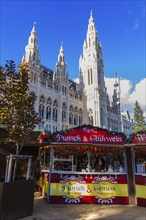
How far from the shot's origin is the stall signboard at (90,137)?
9938 millimetres

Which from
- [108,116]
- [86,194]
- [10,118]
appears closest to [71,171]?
[86,194]

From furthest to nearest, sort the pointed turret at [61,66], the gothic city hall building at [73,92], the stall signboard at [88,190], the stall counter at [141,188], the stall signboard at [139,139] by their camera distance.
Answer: the pointed turret at [61,66]
the gothic city hall building at [73,92]
the stall signboard at [139,139]
the stall signboard at [88,190]
the stall counter at [141,188]

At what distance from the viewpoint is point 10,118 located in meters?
7.68

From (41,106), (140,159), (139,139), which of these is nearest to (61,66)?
(41,106)

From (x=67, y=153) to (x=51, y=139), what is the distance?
1566 millimetres

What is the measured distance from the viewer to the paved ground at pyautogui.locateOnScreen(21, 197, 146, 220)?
7056 millimetres

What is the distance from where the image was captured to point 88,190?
9617 mm

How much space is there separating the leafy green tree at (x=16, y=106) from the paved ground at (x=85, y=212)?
105 inches

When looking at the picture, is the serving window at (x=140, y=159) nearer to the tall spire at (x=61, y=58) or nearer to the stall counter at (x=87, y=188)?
the stall counter at (x=87, y=188)

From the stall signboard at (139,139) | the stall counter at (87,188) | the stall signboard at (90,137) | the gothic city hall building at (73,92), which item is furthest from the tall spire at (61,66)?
the stall counter at (87,188)

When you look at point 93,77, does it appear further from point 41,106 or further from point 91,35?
point 41,106

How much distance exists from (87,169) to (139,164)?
2.70m

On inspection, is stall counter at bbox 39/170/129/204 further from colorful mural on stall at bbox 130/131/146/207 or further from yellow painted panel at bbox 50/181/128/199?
colorful mural on stall at bbox 130/131/146/207

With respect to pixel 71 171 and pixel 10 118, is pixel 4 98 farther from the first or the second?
pixel 71 171
